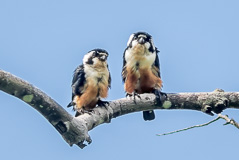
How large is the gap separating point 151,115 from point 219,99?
8.44ft

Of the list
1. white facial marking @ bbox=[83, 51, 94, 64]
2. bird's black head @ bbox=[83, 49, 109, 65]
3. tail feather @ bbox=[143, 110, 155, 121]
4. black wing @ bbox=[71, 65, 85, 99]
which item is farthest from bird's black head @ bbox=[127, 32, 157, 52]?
tail feather @ bbox=[143, 110, 155, 121]

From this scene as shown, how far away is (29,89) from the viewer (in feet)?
16.4

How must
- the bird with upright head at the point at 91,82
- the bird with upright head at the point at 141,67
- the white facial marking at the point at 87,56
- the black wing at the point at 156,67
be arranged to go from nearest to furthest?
the bird with upright head at the point at 91,82 → the white facial marking at the point at 87,56 → the bird with upright head at the point at 141,67 → the black wing at the point at 156,67

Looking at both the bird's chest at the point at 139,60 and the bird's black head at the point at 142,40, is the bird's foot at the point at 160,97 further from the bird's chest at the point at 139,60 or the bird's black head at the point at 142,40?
the bird's black head at the point at 142,40

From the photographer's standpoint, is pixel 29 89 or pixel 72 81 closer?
pixel 29 89

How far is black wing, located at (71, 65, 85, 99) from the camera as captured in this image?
8.17 metres

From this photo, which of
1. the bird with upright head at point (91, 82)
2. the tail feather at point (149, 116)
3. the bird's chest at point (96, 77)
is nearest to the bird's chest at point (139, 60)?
the bird with upright head at point (91, 82)

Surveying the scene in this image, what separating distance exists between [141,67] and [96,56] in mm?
889

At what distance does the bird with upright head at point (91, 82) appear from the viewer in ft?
26.3

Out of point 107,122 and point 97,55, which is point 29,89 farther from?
point 97,55

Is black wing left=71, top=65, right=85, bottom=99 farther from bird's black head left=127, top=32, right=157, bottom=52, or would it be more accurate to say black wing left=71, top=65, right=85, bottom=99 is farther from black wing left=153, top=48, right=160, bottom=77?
black wing left=153, top=48, right=160, bottom=77

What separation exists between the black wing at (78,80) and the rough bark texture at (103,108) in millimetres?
1565

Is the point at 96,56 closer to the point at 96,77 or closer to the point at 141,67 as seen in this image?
the point at 96,77

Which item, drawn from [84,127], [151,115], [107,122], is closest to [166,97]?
[107,122]
